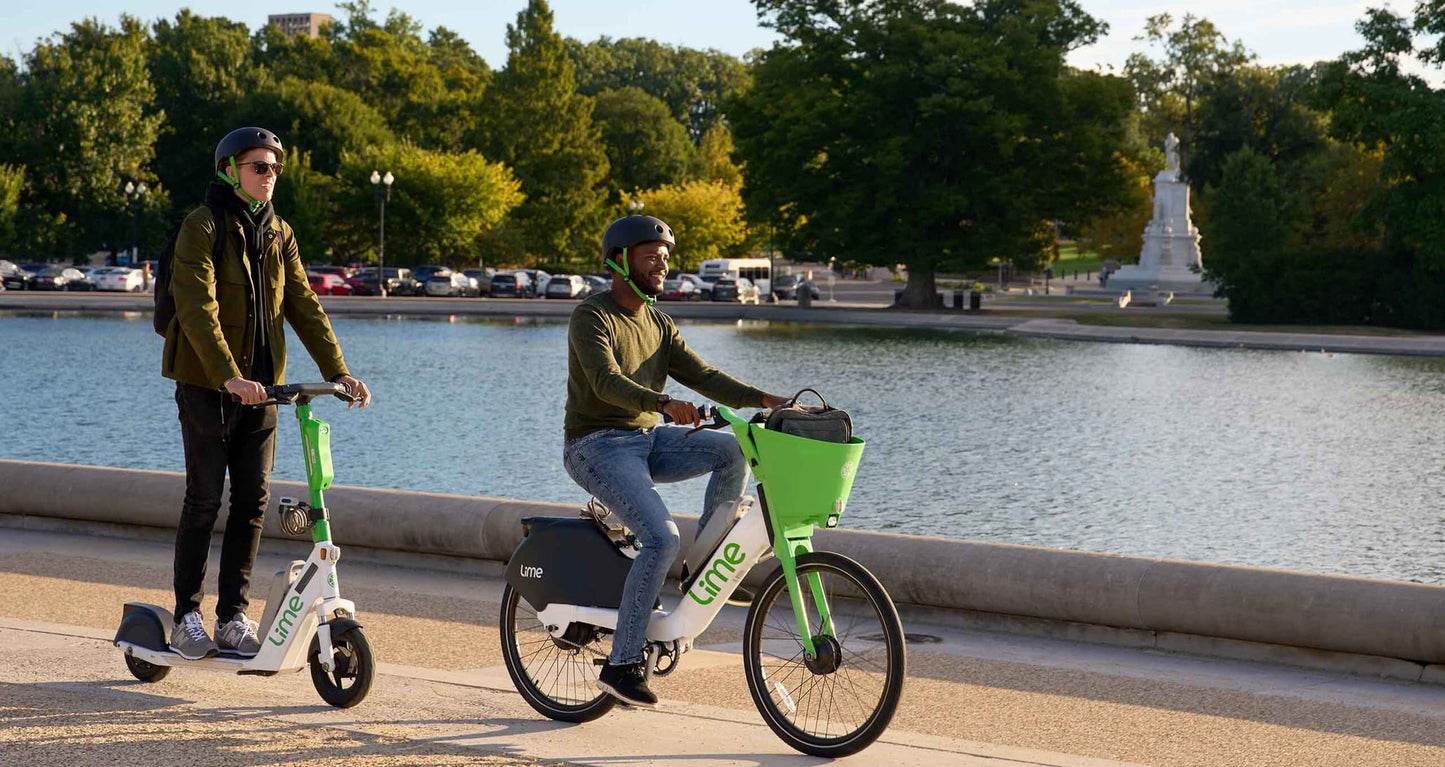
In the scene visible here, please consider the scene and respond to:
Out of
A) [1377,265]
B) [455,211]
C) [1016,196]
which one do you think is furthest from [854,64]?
[455,211]

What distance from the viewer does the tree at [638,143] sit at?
4577 inches

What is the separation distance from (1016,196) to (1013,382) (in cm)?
3308

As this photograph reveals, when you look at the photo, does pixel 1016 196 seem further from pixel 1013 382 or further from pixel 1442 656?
pixel 1442 656

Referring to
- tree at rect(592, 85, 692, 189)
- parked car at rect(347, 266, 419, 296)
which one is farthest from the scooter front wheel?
tree at rect(592, 85, 692, 189)

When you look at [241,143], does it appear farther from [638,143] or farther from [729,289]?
[638,143]

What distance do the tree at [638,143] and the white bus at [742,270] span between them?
2589 centimetres

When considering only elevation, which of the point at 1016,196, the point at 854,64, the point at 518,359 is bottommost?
the point at 518,359

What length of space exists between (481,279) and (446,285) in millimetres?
5342

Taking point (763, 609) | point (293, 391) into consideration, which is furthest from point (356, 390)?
point (763, 609)

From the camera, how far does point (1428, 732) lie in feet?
20.1

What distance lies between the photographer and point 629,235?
5770mm

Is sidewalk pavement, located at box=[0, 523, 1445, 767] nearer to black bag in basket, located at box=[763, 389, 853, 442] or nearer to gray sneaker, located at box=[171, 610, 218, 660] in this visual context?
gray sneaker, located at box=[171, 610, 218, 660]

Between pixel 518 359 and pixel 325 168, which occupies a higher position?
pixel 325 168

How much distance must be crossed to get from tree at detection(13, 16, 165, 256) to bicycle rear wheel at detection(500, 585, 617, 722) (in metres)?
84.9
